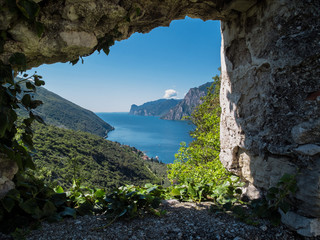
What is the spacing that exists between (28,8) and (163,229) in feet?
7.57

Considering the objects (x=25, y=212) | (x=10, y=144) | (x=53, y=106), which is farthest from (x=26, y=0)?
(x=53, y=106)

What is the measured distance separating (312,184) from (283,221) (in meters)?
0.48

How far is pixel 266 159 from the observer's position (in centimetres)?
219

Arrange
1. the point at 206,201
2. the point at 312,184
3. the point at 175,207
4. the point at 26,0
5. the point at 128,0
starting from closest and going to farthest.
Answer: the point at 26,0 < the point at 312,184 < the point at 128,0 < the point at 175,207 < the point at 206,201

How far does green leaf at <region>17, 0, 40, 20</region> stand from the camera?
1.55 metres

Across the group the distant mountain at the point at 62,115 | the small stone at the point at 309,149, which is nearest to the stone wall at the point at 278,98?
the small stone at the point at 309,149

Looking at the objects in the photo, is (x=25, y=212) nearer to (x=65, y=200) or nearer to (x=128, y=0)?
(x=65, y=200)

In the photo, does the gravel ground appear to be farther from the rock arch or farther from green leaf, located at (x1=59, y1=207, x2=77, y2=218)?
the rock arch

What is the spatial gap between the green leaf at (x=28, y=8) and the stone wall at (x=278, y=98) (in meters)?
2.33

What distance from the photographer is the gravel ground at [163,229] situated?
174cm

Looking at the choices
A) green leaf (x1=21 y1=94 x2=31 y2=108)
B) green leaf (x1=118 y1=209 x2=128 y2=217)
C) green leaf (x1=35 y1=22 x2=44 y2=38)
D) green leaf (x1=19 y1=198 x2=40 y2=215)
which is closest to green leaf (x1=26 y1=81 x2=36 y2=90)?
green leaf (x1=21 y1=94 x2=31 y2=108)

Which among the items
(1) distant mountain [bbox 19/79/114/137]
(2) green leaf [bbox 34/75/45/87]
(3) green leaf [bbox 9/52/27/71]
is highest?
(3) green leaf [bbox 9/52/27/71]

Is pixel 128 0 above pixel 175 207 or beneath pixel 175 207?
above

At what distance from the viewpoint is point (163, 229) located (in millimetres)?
1871
